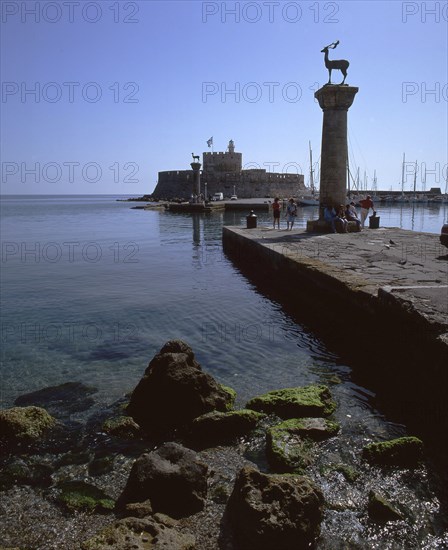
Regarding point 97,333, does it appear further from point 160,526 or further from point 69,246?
point 69,246

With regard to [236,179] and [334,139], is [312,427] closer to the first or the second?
[334,139]

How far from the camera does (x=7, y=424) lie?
15.0 ft

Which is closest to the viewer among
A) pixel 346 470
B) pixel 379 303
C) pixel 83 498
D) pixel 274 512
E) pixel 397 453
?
pixel 274 512

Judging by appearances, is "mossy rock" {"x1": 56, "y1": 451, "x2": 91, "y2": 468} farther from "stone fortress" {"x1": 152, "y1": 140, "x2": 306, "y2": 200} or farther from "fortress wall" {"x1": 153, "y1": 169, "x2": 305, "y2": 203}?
"fortress wall" {"x1": 153, "y1": 169, "x2": 305, "y2": 203}

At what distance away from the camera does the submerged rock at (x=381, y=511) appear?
11.2 feet

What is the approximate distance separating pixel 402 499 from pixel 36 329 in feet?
22.1

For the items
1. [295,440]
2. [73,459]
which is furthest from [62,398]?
[295,440]

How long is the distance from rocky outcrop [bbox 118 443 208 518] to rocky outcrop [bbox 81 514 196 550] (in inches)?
11.8

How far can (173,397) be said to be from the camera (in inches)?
194

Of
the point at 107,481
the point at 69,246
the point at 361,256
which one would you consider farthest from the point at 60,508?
the point at 69,246

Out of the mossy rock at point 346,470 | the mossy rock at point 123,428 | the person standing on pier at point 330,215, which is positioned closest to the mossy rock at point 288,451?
the mossy rock at point 346,470

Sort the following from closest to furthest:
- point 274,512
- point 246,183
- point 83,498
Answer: point 274,512, point 83,498, point 246,183

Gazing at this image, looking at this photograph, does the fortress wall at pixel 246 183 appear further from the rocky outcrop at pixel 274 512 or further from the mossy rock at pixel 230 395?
the rocky outcrop at pixel 274 512

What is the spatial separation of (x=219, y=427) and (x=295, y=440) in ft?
2.48
